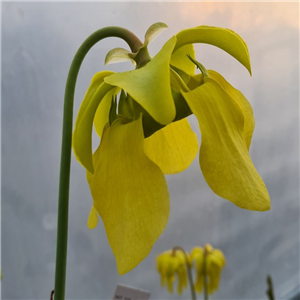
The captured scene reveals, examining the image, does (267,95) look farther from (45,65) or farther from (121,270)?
(121,270)

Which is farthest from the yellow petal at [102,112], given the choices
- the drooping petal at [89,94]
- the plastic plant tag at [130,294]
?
the plastic plant tag at [130,294]

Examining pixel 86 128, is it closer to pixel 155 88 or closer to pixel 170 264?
pixel 155 88

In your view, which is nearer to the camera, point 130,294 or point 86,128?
point 86,128

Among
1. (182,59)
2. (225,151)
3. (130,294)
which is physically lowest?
(130,294)

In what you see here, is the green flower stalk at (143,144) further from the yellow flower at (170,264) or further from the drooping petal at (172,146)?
the yellow flower at (170,264)

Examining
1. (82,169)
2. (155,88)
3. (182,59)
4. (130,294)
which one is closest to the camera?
(155,88)

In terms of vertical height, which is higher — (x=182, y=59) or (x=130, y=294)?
(x=182, y=59)

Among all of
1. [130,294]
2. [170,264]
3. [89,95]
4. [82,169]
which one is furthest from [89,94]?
[170,264]
